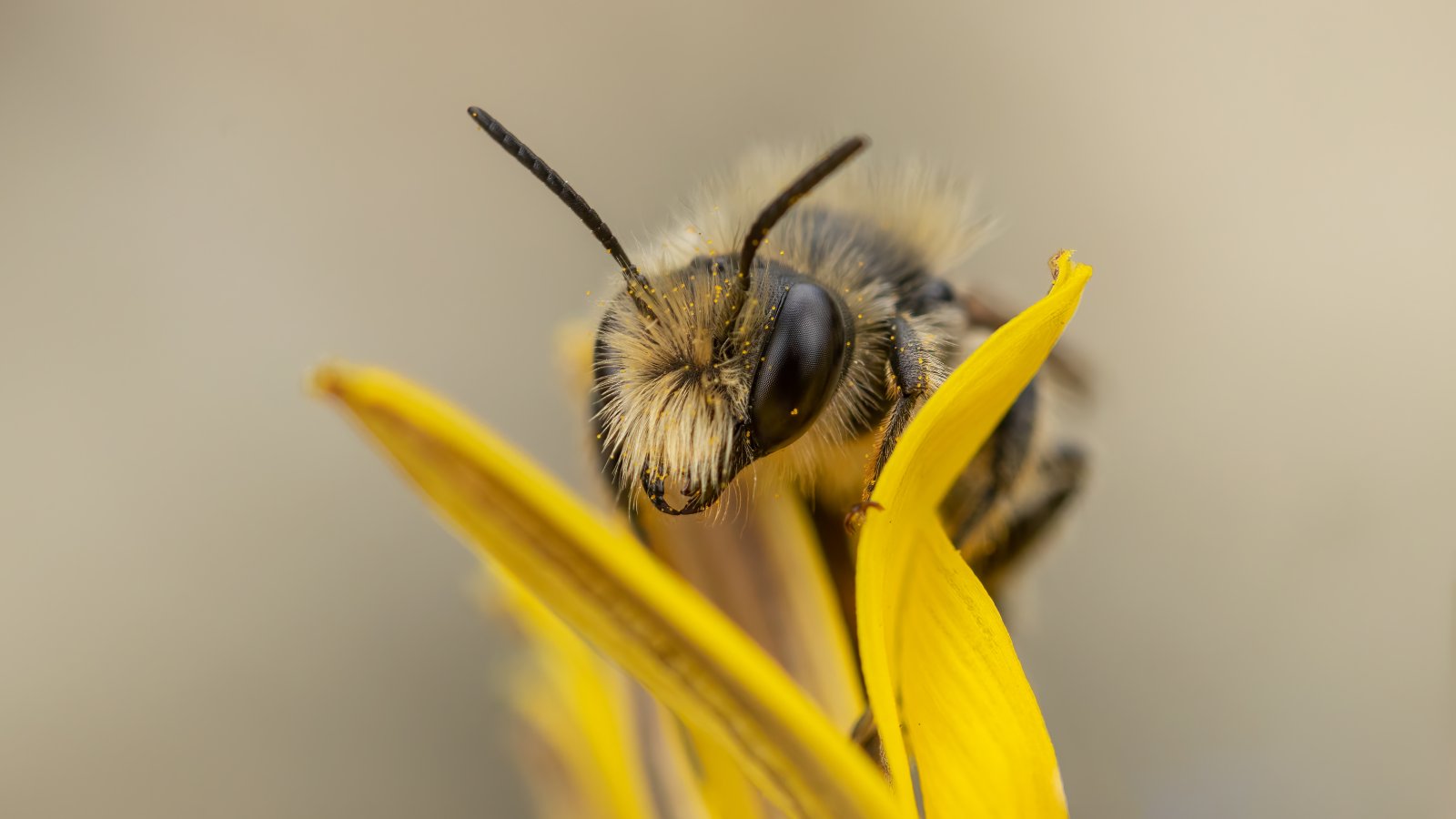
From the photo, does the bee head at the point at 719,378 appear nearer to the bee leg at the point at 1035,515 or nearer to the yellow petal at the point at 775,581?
the yellow petal at the point at 775,581

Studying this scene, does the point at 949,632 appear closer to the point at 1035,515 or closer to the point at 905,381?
the point at 905,381

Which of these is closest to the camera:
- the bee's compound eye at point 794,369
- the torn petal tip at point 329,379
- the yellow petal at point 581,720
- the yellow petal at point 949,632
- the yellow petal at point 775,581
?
the torn petal tip at point 329,379

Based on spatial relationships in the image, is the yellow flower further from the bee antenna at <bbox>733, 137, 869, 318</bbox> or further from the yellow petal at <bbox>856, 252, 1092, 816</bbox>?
the bee antenna at <bbox>733, 137, 869, 318</bbox>

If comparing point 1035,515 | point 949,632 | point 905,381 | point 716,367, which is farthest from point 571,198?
point 1035,515

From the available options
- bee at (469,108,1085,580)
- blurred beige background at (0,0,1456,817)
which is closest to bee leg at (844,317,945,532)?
bee at (469,108,1085,580)

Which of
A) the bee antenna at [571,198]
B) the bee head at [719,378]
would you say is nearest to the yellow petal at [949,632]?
the bee head at [719,378]
